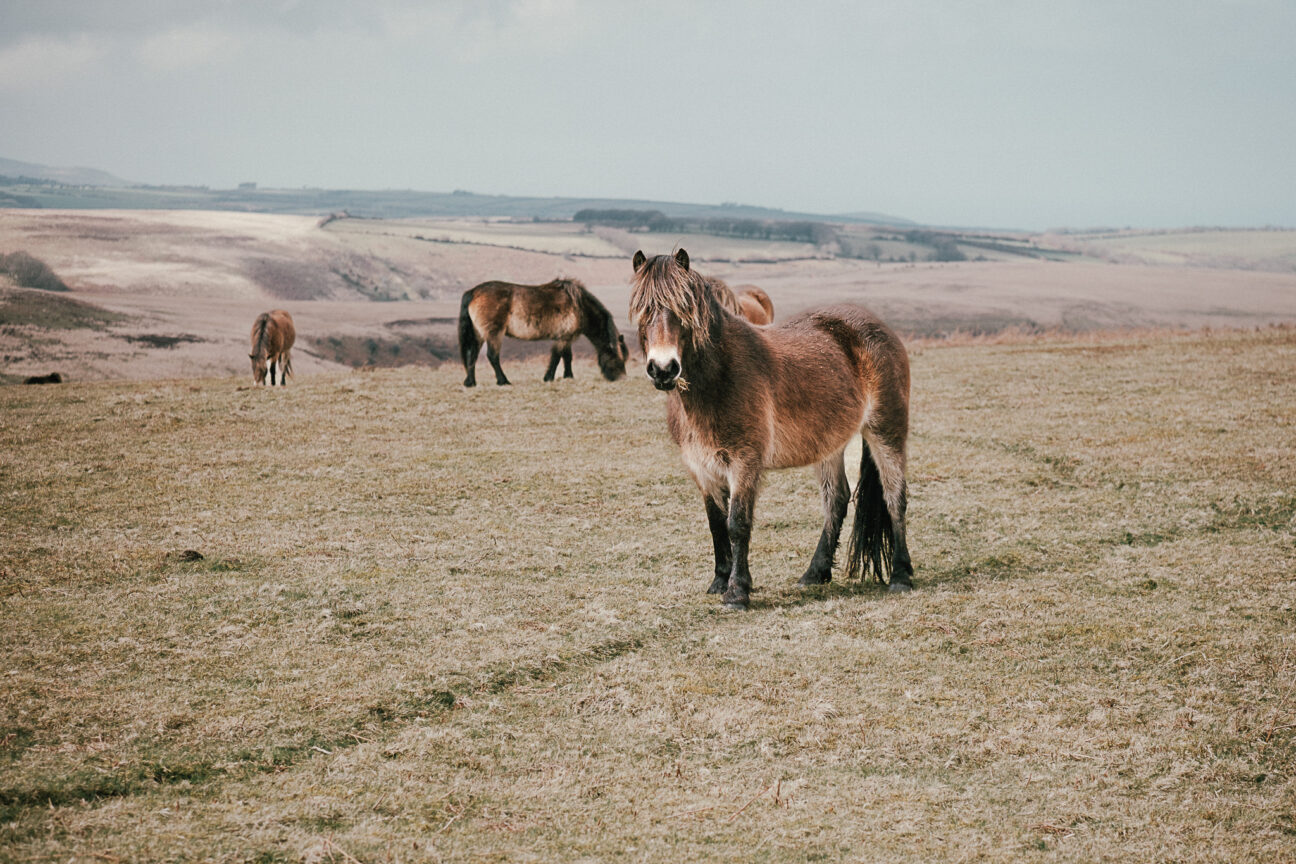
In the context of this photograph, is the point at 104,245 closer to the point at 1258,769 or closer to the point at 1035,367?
A: the point at 1035,367

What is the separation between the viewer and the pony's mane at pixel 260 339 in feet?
57.3

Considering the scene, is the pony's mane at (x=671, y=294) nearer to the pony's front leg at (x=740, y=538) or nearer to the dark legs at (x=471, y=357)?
the pony's front leg at (x=740, y=538)

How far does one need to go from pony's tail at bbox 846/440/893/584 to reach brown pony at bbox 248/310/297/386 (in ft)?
42.6

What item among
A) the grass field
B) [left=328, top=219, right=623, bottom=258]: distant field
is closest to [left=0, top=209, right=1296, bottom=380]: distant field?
[left=328, top=219, right=623, bottom=258]: distant field

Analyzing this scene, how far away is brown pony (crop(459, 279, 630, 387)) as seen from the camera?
16.5 metres

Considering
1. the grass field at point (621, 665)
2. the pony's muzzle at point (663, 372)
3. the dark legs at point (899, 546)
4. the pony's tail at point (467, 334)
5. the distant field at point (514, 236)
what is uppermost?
the distant field at point (514, 236)

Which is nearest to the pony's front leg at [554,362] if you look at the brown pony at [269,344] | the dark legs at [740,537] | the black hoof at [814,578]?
the brown pony at [269,344]

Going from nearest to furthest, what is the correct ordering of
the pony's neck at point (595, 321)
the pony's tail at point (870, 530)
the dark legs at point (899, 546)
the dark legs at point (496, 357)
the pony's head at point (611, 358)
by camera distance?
the dark legs at point (899, 546) < the pony's tail at point (870, 530) < the dark legs at point (496, 357) < the pony's head at point (611, 358) < the pony's neck at point (595, 321)

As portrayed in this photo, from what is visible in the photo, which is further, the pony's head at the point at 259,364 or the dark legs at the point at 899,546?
the pony's head at the point at 259,364

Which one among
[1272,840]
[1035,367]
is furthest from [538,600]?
[1035,367]

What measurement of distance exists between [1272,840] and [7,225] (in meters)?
54.3

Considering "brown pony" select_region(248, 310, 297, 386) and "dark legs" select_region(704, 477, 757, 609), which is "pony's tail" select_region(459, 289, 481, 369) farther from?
"dark legs" select_region(704, 477, 757, 609)

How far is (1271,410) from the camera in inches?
455

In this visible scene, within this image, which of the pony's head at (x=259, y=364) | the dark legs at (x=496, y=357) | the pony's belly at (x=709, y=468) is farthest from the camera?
the pony's head at (x=259, y=364)
